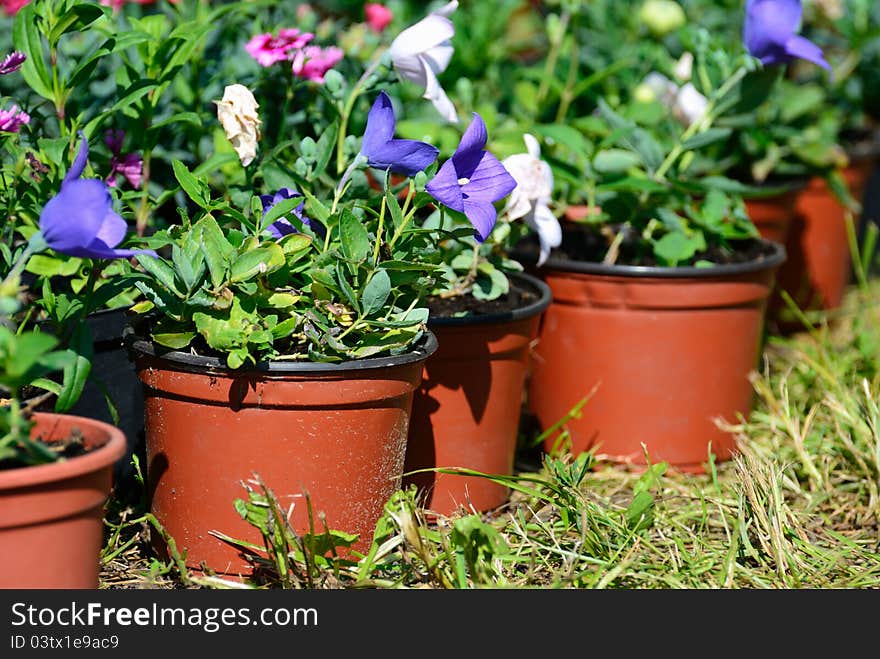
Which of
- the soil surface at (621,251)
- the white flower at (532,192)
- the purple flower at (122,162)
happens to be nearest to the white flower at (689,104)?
the soil surface at (621,251)

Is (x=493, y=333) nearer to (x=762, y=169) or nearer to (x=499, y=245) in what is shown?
(x=499, y=245)

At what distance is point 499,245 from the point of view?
76.0 inches

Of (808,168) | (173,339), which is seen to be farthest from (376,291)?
(808,168)

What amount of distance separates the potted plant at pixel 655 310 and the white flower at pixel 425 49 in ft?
1.57

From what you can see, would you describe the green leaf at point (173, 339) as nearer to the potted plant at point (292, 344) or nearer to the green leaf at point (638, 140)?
the potted plant at point (292, 344)

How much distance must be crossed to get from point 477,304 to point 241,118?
53 cm

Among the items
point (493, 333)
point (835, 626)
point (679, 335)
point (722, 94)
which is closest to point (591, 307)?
point (679, 335)

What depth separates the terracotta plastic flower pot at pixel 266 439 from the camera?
4.80ft

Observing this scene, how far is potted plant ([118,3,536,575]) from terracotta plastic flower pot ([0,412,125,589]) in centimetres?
18

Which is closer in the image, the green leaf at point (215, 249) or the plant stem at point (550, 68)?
the green leaf at point (215, 249)

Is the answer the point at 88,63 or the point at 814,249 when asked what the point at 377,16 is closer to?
the point at 88,63

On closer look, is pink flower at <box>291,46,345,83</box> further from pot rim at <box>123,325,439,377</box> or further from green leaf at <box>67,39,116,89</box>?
pot rim at <box>123,325,439,377</box>

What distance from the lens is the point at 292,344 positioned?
155 centimetres

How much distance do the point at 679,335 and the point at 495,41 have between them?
1.14 m
